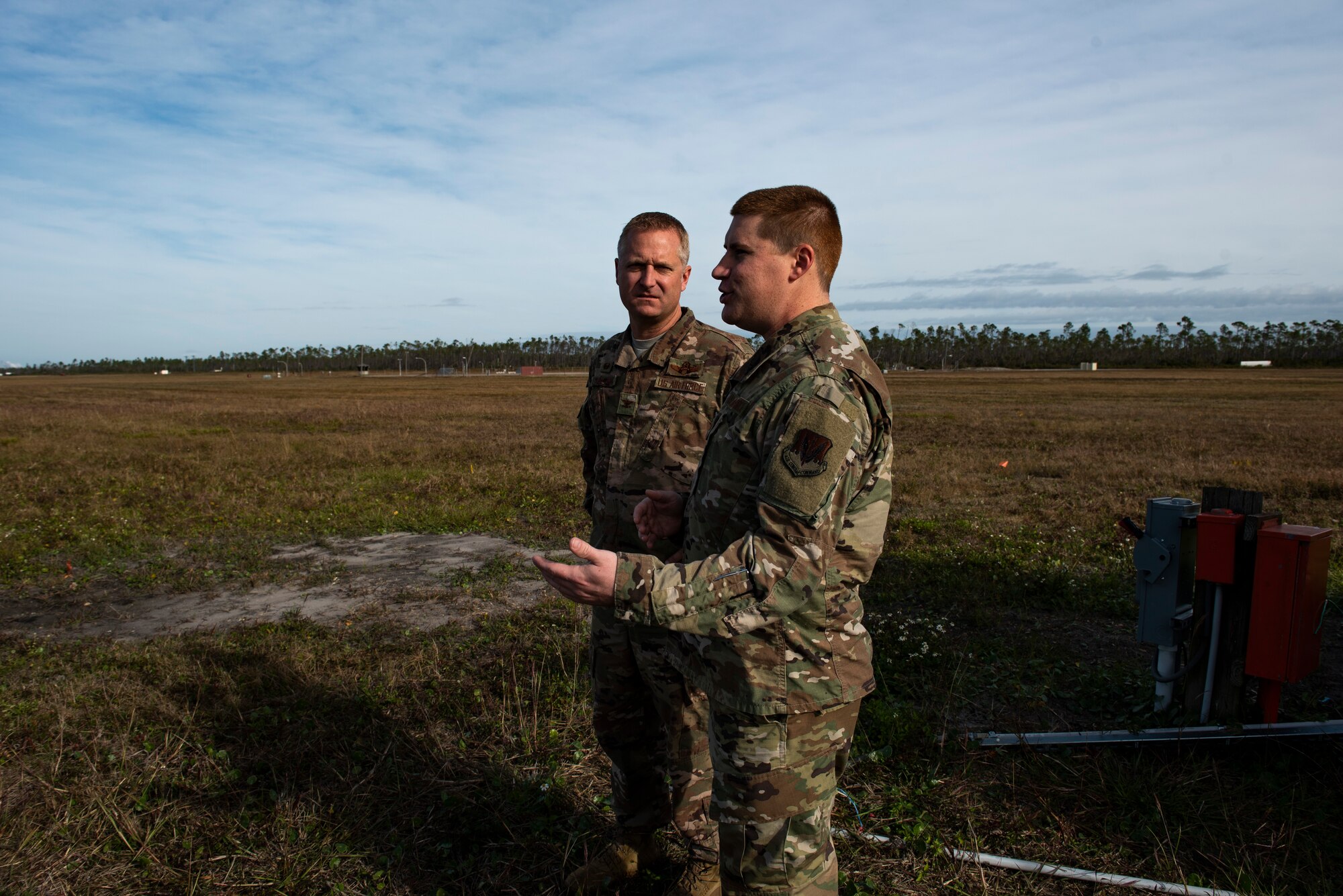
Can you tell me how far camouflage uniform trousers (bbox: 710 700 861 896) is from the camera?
212 centimetres

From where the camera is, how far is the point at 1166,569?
4066 millimetres

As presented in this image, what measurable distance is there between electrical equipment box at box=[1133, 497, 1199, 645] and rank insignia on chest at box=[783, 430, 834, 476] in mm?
2985

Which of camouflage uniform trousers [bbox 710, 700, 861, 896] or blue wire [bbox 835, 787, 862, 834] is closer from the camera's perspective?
camouflage uniform trousers [bbox 710, 700, 861, 896]

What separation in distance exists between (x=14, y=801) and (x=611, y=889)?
264cm

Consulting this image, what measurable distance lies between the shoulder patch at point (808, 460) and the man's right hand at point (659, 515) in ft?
2.12

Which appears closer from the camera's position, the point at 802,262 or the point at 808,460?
the point at 808,460

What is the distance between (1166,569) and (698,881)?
2828mm

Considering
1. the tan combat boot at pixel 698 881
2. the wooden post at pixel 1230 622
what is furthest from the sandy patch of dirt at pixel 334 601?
the wooden post at pixel 1230 622

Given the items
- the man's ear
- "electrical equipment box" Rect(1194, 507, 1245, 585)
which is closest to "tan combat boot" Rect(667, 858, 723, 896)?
the man's ear

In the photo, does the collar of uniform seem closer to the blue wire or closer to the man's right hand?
→ the man's right hand

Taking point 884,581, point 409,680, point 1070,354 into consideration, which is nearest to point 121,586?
point 409,680

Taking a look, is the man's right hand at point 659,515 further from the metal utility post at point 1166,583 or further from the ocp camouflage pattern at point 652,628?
the metal utility post at point 1166,583

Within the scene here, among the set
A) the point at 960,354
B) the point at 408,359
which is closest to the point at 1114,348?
the point at 960,354

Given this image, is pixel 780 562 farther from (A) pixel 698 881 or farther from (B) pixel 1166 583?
(B) pixel 1166 583
